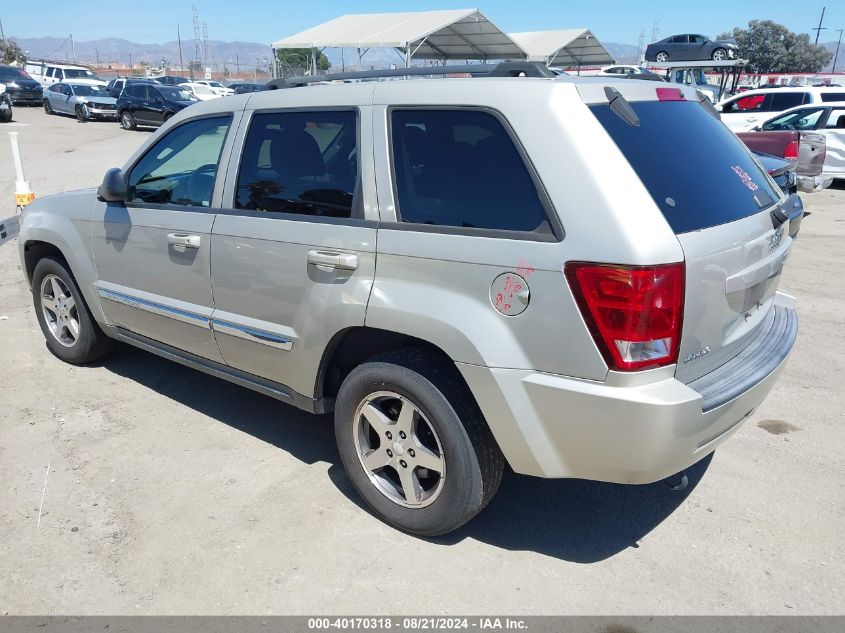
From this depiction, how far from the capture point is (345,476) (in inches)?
147

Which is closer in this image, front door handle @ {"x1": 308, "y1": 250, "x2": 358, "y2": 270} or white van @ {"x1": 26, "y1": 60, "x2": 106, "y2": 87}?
front door handle @ {"x1": 308, "y1": 250, "x2": 358, "y2": 270}

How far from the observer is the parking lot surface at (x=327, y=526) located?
2.82 metres

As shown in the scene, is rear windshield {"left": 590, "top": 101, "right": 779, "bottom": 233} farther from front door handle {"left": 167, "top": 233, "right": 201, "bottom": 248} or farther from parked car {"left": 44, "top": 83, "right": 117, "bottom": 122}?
parked car {"left": 44, "top": 83, "right": 117, "bottom": 122}

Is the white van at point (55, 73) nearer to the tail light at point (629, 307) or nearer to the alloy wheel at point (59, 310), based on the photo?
the alloy wheel at point (59, 310)

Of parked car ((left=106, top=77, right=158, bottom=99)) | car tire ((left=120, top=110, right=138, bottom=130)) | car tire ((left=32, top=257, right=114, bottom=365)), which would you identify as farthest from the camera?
parked car ((left=106, top=77, right=158, bottom=99))

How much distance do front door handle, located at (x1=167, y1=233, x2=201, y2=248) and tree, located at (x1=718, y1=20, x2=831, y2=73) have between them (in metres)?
78.9

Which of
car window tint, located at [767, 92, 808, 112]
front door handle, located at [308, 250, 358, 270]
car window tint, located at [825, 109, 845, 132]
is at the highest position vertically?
car window tint, located at [767, 92, 808, 112]

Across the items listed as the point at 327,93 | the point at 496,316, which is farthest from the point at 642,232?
the point at 327,93

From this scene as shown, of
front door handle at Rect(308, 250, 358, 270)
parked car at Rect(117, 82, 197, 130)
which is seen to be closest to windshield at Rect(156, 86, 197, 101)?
parked car at Rect(117, 82, 197, 130)

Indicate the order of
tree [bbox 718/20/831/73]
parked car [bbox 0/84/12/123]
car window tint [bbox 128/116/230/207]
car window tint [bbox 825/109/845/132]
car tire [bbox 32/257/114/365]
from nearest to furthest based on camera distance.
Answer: car window tint [bbox 128/116/230/207] → car tire [bbox 32/257/114/365] → car window tint [bbox 825/109/845/132] → parked car [bbox 0/84/12/123] → tree [bbox 718/20/831/73]

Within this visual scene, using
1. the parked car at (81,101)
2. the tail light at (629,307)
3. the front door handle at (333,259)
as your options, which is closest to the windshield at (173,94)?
the parked car at (81,101)

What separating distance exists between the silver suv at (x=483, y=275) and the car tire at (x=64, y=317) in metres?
1.29

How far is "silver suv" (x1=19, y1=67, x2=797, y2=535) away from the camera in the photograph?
8.25 ft

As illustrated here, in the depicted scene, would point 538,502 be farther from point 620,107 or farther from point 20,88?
point 20,88
